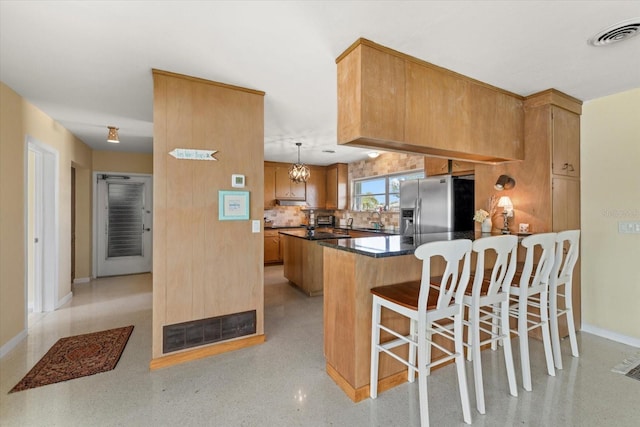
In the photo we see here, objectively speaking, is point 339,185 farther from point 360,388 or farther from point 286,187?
point 360,388

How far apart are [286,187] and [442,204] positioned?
4060 mm

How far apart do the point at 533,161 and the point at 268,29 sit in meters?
2.86

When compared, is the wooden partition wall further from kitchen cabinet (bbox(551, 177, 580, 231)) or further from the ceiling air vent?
kitchen cabinet (bbox(551, 177, 580, 231))

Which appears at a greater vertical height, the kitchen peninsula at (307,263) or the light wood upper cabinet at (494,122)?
the light wood upper cabinet at (494,122)

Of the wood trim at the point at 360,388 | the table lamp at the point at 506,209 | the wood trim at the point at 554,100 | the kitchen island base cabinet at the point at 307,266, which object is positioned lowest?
the wood trim at the point at 360,388

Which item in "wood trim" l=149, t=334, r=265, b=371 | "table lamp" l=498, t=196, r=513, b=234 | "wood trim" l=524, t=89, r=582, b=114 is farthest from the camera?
"table lamp" l=498, t=196, r=513, b=234

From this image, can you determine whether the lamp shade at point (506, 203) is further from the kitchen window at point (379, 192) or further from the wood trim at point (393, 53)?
the kitchen window at point (379, 192)

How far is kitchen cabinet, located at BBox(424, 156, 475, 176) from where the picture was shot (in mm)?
3639

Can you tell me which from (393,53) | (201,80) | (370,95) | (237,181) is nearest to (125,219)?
(237,181)

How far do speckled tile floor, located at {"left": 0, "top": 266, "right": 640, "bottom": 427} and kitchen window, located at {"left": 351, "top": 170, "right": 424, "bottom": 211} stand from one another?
11.4 feet

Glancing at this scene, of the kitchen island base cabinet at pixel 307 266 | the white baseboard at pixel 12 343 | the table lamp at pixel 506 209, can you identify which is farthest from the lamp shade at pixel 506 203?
the white baseboard at pixel 12 343

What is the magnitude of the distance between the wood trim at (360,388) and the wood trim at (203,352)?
864 mm

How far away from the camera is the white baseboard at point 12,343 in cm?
259

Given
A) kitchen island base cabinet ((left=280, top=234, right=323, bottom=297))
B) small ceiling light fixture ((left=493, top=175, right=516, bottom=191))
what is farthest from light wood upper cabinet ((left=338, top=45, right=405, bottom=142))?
kitchen island base cabinet ((left=280, top=234, right=323, bottom=297))
